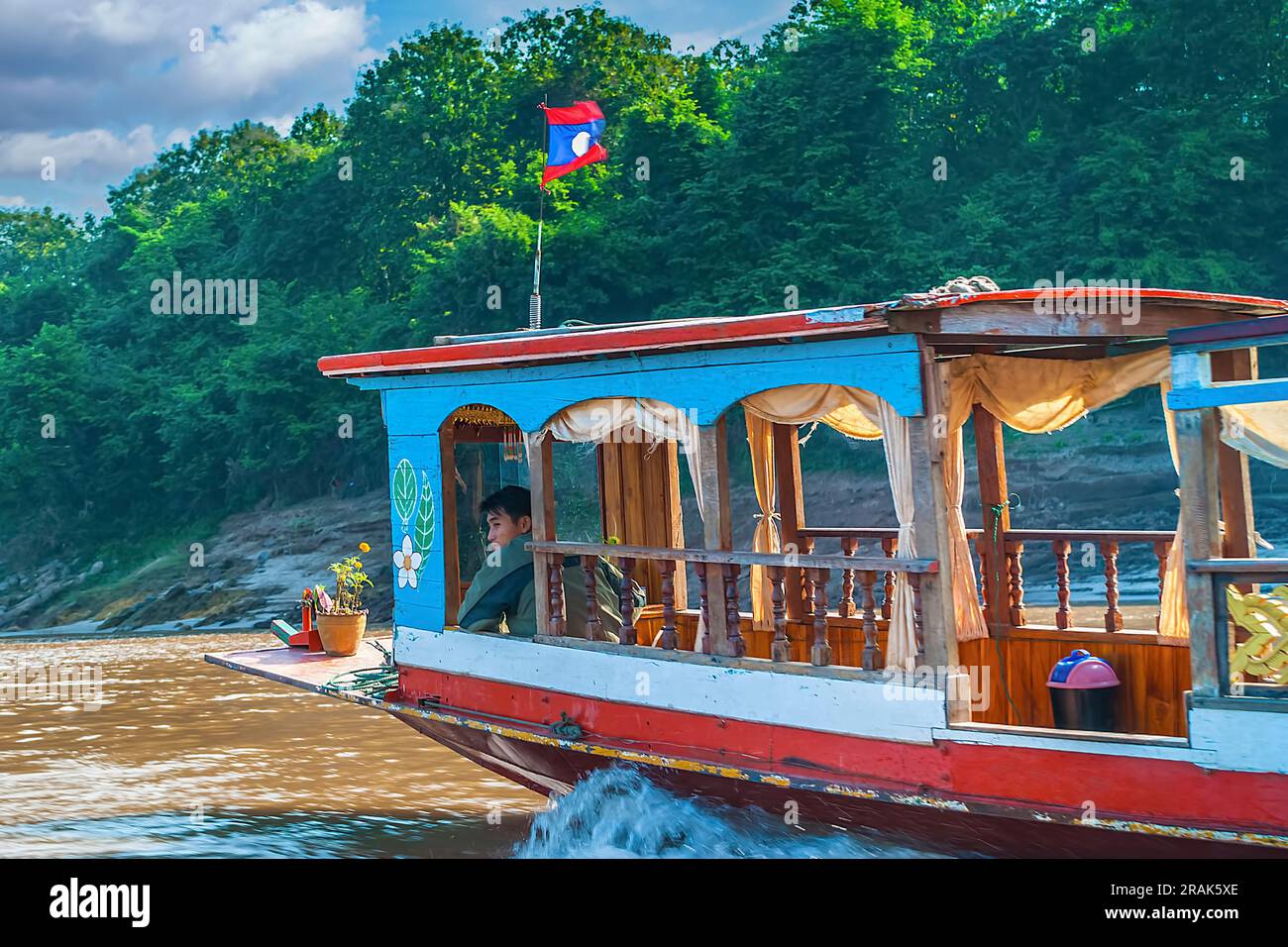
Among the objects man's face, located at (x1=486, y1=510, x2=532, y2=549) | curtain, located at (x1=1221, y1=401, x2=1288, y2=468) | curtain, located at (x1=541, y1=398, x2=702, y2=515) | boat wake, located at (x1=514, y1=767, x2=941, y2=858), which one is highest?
curtain, located at (x1=541, y1=398, x2=702, y2=515)

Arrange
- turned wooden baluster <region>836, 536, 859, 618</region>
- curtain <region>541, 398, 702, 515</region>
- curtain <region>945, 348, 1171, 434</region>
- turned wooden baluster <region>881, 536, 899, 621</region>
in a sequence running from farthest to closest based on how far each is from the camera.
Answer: turned wooden baluster <region>881, 536, 899, 621</region> → turned wooden baluster <region>836, 536, 859, 618</region> → curtain <region>945, 348, 1171, 434</region> → curtain <region>541, 398, 702, 515</region>

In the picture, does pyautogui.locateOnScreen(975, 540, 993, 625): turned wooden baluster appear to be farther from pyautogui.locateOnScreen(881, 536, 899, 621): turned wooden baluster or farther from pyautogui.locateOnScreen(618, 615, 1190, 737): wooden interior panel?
pyautogui.locateOnScreen(881, 536, 899, 621): turned wooden baluster

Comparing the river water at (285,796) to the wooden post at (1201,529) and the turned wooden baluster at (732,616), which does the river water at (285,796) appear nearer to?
the turned wooden baluster at (732,616)

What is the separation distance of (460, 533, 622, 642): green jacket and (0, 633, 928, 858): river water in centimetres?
87

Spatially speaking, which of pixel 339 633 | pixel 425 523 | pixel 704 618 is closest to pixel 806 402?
pixel 704 618

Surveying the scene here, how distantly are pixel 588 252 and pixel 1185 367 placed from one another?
69.8ft

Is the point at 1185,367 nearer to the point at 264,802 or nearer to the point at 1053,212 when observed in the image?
the point at 264,802

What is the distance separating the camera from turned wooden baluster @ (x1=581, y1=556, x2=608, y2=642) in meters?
7.04

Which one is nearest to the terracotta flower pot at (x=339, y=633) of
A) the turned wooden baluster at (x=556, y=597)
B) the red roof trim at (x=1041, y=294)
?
the turned wooden baluster at (x=556, y=597)

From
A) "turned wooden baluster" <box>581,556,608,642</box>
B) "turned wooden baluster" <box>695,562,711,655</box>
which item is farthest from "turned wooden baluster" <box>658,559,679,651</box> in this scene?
"turned wooden baluster" <box>581,556,608,642</box>

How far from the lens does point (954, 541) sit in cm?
697
